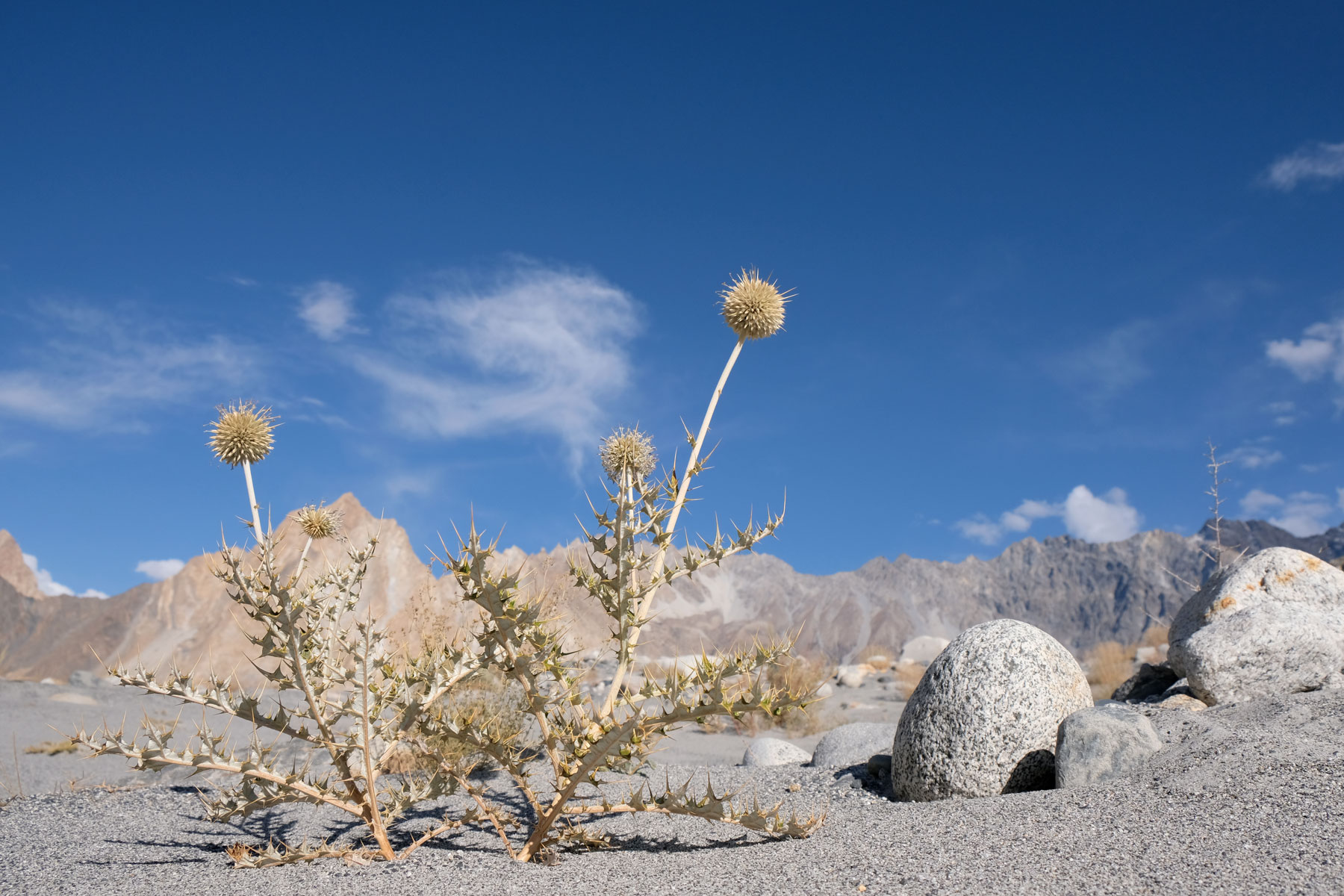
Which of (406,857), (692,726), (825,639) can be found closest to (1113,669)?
(692,726)

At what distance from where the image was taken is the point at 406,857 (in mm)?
4578

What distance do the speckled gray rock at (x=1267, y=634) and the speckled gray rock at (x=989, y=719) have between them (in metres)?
1.94

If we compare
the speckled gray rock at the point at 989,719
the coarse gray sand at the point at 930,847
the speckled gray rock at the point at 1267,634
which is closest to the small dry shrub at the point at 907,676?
the speckled gray rock at the point at 1267,634

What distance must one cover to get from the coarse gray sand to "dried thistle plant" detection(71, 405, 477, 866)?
14.2 inches

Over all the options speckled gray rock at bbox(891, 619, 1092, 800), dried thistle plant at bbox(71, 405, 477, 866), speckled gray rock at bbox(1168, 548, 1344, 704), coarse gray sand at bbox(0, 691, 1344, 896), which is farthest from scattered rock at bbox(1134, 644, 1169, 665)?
dried thistle plant at bbox(71, 405, 477, 866)

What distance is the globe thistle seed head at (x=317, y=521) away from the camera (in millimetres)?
5363

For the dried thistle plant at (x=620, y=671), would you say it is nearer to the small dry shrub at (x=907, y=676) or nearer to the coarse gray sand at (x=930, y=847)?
the coarse gray sand at (x=930, y=847)

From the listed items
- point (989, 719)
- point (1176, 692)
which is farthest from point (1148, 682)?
point (989, 719)

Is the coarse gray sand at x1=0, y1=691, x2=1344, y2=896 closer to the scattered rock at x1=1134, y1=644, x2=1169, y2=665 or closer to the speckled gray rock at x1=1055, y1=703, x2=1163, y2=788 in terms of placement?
the speckled gray rock at x1=1055, y1=703, x2=1163, y2=788

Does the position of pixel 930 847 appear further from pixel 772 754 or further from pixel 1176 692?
pixel 1176 692

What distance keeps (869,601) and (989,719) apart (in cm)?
10362

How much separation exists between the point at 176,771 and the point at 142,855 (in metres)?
5.32

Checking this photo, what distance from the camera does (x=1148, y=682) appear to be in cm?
918

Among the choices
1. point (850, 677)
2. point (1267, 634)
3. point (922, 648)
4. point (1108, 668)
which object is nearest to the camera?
point (1267, 634)
